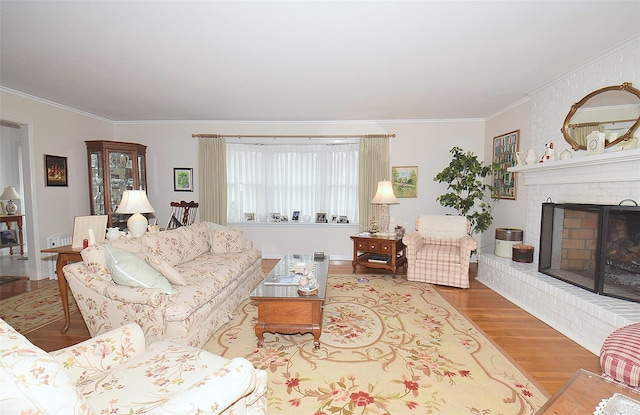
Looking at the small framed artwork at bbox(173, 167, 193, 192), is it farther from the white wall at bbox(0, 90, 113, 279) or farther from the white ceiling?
the white ceiling

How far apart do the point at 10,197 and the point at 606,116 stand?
9715 millimetres

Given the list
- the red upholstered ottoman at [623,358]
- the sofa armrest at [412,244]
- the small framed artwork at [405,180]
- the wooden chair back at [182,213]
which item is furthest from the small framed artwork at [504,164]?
the wooden chair back at [182,213]

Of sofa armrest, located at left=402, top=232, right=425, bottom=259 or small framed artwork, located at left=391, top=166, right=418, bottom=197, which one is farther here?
small framed artwork, located at left=391, top=166, right=418, bottom=197

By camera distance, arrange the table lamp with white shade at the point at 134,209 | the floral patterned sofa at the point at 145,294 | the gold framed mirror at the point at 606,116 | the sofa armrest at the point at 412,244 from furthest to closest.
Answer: the sofa armrest at the point at 412,244, the table lamp with white shade at the point at 134,209, the gold framed mirror at the point at 606,116, the floral patterned sofa at the point at 145,294

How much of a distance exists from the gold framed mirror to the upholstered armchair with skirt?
5.64 ft

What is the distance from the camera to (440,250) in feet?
15.0

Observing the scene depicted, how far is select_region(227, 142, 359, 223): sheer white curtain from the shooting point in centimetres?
589

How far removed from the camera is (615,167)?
288 centimetres

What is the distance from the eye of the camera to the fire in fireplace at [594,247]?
2.73 metres

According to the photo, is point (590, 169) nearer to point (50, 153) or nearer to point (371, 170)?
point (371, 170)

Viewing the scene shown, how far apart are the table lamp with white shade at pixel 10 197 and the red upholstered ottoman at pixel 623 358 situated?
913 centimetres

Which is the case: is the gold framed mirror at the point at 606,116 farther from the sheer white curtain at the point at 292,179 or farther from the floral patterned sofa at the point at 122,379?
the floral patterned sofa at the point at 122,379

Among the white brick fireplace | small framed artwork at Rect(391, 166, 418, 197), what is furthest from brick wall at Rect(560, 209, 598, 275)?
small framed artwork at Rect(391, 166, 418, 197)

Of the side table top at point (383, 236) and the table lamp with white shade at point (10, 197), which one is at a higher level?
the table lamp with white shade at point (10, 197)
